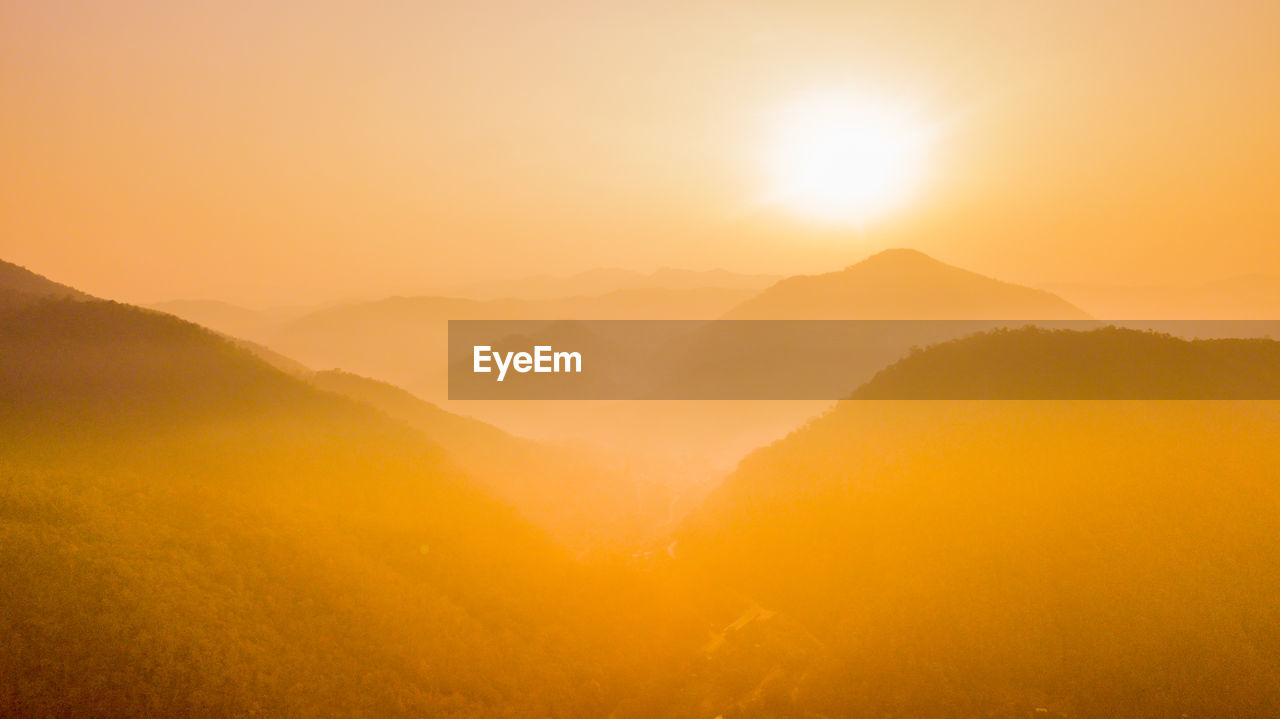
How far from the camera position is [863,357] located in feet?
554

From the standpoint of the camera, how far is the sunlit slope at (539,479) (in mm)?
84250

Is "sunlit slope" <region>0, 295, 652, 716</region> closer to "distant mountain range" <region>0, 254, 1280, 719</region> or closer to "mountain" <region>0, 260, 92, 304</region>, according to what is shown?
"distant mountain range" <region>0, 254, 1280, 719</region>

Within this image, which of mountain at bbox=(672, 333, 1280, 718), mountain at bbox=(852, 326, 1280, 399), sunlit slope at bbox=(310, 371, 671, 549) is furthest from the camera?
sunlit slope at bbox=(310, 371, 671, 549)

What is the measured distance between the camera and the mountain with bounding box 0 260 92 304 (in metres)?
77.4

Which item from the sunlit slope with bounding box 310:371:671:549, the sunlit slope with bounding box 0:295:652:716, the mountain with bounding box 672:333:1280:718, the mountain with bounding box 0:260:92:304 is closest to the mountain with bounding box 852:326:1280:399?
the mountain with bounding box 672:333:1280:718

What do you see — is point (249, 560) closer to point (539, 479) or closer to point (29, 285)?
point (539, 479)

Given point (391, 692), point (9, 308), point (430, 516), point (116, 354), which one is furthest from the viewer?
point (9, 308)

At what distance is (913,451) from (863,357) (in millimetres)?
113233

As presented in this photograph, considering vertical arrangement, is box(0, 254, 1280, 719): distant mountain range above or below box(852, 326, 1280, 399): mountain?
below

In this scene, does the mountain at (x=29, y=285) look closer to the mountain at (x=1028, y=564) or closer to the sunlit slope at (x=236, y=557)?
the sunlit slope at (x=236, y=557)

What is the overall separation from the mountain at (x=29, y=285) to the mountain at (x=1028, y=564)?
79.4 metres

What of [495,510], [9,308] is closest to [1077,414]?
[495,510]

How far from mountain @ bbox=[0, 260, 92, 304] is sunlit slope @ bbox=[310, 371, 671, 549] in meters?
29.1

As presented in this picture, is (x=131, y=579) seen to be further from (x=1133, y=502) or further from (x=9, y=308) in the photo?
(x=1133, y=502)
